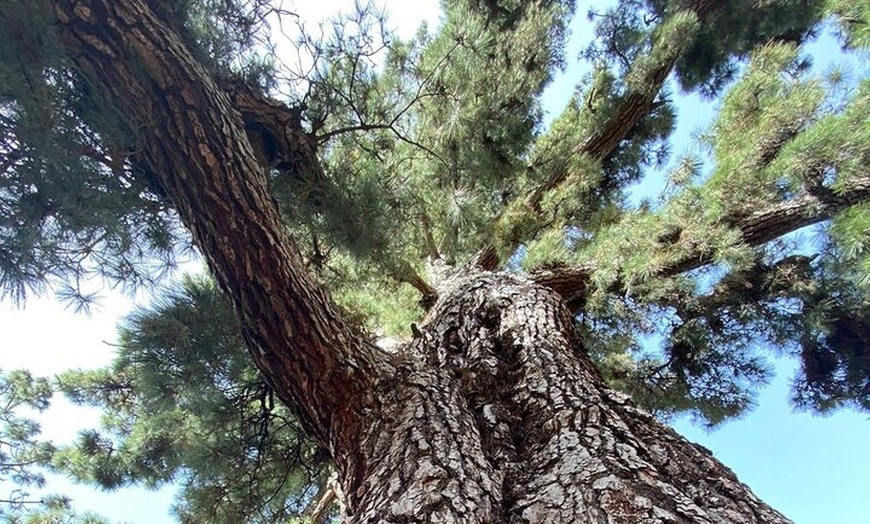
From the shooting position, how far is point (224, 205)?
1.31 meters

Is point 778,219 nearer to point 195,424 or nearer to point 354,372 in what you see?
point 354,372

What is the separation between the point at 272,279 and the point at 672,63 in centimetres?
271

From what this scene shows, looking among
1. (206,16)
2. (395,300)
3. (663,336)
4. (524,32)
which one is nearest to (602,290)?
(663,336)

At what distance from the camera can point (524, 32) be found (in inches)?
118

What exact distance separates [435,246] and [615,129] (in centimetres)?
142

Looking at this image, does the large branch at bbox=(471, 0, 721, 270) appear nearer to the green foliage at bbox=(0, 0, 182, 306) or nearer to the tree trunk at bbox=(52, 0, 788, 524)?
the tree trunk at bbox=(52, 0, 788, 524)

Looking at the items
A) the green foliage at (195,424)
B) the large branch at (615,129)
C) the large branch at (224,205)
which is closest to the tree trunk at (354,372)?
the large branch at (224,205)

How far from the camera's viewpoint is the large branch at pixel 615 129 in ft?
9.59

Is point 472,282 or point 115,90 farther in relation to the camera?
point 472,282

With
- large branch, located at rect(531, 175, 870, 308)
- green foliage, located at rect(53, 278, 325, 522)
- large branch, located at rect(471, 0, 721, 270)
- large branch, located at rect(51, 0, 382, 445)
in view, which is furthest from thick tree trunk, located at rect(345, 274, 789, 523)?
large branch, located at rect(471, 0, 721, 270)

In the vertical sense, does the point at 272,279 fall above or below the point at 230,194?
below

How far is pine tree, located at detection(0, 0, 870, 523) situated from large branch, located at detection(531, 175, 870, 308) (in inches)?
0.5

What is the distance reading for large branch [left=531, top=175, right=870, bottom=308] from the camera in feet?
5.51

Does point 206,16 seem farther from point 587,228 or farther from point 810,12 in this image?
point 810,12
